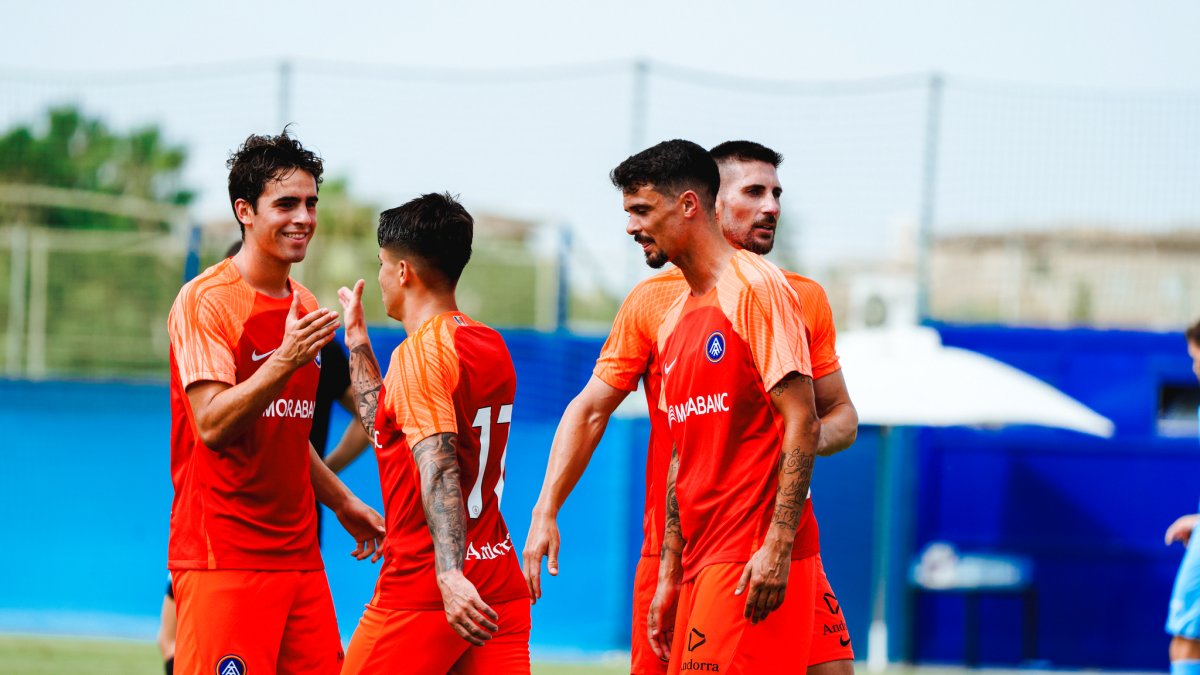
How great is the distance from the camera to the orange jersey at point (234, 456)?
5082mm

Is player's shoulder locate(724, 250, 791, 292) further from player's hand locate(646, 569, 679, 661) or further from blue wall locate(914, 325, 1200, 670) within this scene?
blue wall locate(914, 325, 1200, 670)

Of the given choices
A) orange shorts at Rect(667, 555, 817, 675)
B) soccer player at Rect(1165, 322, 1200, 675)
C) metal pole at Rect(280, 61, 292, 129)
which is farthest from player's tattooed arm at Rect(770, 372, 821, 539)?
metal pole at Rect(280, 61, 292, 129)

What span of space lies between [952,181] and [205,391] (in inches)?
346

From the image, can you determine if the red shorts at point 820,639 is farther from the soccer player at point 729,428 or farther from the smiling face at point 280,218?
the smiling face at point 280,218

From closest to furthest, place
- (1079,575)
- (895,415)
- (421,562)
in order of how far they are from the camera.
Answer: (421,562) < (895,415) < (1079,575)

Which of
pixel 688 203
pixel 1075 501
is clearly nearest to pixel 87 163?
pixel 1075 501

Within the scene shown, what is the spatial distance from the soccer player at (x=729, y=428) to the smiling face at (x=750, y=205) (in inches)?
38.4

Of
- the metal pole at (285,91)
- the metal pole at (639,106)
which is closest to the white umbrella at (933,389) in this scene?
the metal pole at (639,106)

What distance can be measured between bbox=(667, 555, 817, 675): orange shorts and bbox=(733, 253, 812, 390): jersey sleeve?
647 millimetres

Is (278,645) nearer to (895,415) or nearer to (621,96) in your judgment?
(895,415)

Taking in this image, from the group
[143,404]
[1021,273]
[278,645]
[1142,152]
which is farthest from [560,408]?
[278,645]

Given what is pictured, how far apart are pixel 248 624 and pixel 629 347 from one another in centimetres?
170

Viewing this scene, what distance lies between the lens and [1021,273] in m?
13.3

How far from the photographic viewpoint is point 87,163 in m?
14.7
